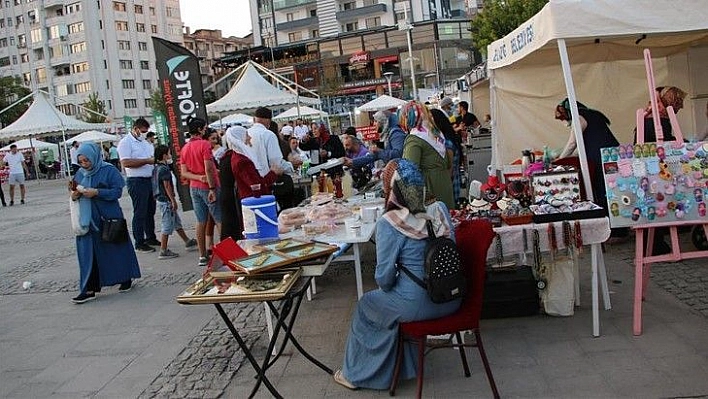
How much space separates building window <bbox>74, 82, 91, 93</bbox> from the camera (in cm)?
6875

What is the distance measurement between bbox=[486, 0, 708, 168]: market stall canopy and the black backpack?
7.51 ft

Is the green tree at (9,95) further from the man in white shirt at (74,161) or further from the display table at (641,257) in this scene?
the display table at (641,257)

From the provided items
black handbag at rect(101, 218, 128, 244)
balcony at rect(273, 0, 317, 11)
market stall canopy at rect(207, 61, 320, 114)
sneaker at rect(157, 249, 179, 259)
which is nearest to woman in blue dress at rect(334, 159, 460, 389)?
black handbag at rect(101, 218, 128, 244)

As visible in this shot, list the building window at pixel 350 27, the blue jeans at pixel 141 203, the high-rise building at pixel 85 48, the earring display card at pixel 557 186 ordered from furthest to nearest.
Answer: the high-rise building at pixel 85 48, the building window at pixel 350 27, the blue jeans at pixel 141 203, the earring display card at pixel 557 186

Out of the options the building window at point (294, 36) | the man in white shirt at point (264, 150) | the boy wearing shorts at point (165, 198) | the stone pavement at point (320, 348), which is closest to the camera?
the stone pavement at point (320, 348)

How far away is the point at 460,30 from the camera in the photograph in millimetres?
51312

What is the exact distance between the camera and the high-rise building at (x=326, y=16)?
57281 mm

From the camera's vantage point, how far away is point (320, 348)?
4781mm

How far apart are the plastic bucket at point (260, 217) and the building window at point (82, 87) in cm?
Answer: 7075

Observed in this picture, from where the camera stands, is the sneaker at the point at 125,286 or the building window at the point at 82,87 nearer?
the sneaker at the point at 125,286

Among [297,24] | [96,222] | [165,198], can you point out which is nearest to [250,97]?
[165,198]

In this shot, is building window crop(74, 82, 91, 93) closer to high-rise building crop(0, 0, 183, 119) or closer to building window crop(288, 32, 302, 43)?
high-rise building crop(0, 0, 183, 119)

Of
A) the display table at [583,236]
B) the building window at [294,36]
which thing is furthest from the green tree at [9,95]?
the display table at [583,236]

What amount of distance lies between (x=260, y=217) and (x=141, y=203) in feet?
17.6
